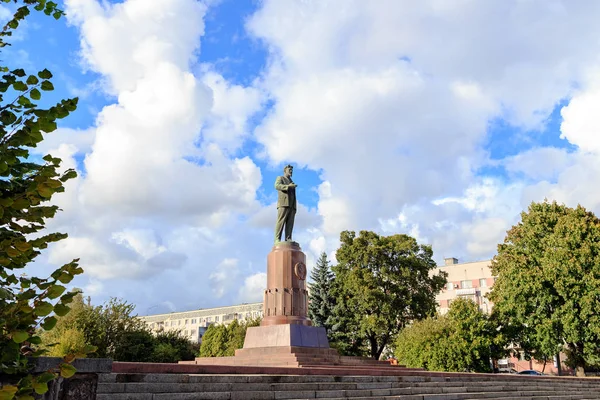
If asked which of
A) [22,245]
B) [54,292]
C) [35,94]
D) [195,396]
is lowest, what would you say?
[195,396]

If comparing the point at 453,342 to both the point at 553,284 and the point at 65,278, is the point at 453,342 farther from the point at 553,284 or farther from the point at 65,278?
the point at 65,278

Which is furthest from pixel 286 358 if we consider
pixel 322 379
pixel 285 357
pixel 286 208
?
pixel 286 208

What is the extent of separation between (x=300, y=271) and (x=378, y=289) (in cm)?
1526

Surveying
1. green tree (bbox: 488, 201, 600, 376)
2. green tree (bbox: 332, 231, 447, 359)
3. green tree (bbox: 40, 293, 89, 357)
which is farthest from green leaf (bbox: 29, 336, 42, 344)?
green tree (bbox: 332, 231, 447, 359)

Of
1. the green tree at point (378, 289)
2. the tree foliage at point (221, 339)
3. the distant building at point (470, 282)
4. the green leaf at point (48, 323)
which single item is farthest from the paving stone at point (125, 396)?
the distant building at point (470, 282)

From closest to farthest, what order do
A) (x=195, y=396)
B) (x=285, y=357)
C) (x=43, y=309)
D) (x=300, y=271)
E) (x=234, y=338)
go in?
(x=43, y=309), (x=195, y=396), (x=285, y=357), (x=300, y=271), (x=234, y=338)

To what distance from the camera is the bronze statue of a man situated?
19266 mm

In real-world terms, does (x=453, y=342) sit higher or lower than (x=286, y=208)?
lower

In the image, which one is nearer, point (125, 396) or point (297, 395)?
point (125, 396)

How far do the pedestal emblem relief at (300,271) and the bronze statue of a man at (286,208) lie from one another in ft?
3.97

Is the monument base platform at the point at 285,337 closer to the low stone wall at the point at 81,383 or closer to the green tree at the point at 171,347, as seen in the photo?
the low stone wall at the point at 81,383

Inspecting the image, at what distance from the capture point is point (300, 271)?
18.4m

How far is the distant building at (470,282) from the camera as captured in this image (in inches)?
2222

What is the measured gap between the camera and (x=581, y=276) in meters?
25.1
